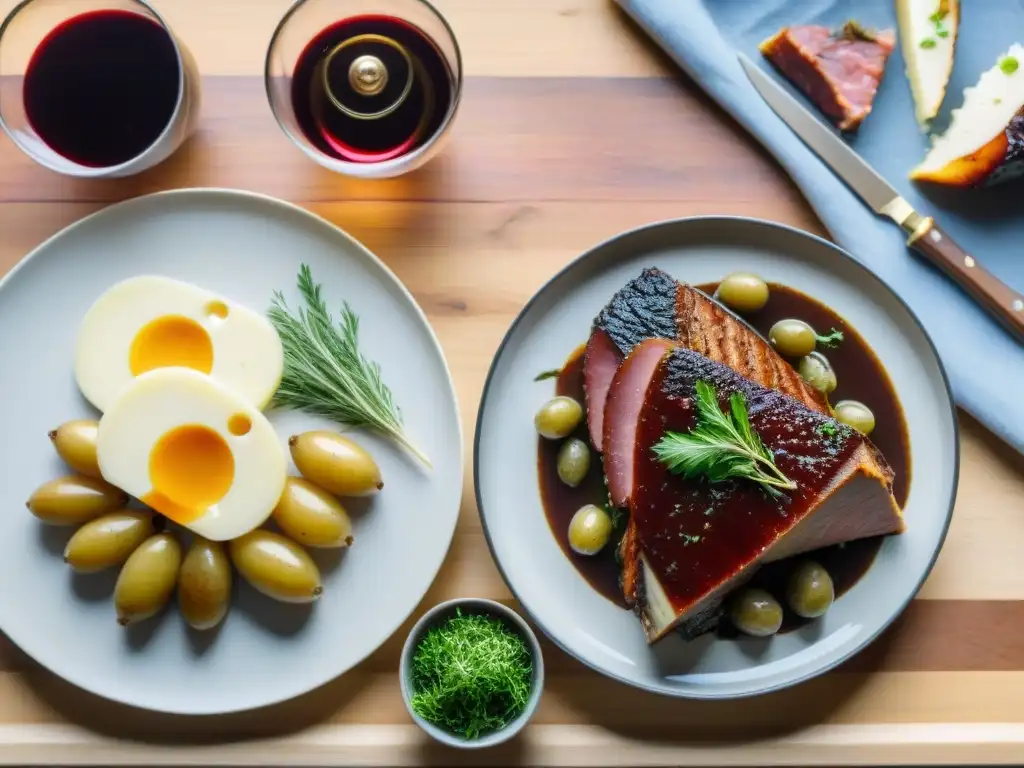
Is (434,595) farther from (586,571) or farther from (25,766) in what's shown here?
(25,766)

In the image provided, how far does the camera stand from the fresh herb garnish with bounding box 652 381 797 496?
62.5 inches

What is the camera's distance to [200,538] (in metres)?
1.71

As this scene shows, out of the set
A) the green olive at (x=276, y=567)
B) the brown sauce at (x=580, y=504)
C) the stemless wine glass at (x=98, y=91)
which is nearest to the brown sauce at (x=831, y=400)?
the brown sauce at (x=580, y=504)

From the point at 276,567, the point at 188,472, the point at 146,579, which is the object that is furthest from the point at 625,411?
the point at 146,579

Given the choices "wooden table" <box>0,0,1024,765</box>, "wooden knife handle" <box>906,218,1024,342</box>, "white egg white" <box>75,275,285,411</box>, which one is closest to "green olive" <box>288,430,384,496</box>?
"white egg white" <box>75,275,285,411</box>

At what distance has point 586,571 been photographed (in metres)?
1.79

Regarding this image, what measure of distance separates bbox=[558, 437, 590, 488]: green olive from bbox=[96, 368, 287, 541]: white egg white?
506 mm

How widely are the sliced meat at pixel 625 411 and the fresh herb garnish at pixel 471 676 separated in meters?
0.32

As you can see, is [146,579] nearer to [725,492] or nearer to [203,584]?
[203,584]

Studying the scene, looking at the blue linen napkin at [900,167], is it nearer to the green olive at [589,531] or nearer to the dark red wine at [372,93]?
the dark red wine at [372,93]

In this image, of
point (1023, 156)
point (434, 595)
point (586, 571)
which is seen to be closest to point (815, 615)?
point (586, 571)

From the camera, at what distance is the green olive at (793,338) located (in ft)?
5.81

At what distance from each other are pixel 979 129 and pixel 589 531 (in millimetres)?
1090

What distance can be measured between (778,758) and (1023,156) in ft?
3.94
